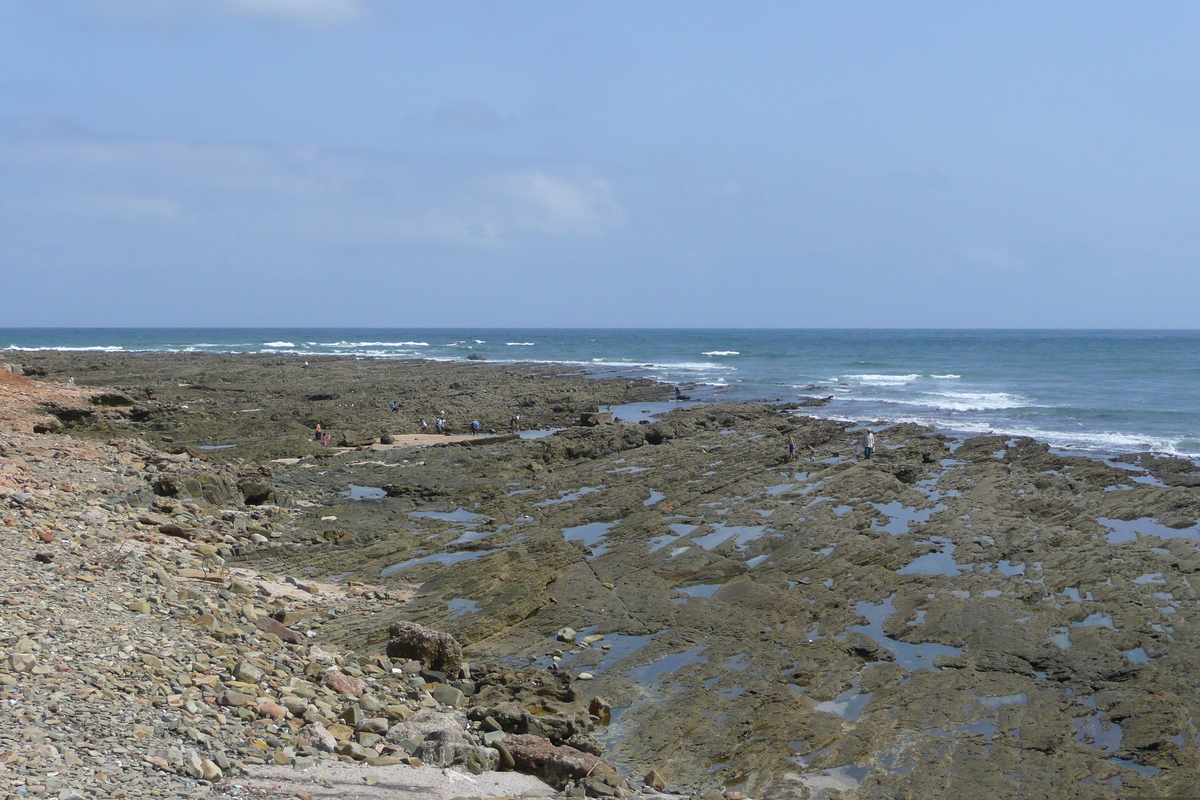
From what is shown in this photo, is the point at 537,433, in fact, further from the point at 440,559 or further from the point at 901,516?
the point at 440,559

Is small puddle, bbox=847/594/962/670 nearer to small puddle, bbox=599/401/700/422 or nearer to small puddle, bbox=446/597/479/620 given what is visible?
small puddle, bbox=446/597/479/620

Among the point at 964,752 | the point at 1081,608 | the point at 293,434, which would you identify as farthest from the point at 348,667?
the point at 293,434

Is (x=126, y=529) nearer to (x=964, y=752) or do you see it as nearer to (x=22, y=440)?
(x=22, y=440)

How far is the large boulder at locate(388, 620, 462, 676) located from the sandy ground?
10.2 feet

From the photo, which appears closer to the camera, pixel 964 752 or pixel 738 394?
pixel 964 752

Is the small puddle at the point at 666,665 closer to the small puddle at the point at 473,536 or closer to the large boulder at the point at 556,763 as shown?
the large boulder at the point at 556,763

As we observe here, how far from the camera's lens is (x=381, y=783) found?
7453 mm

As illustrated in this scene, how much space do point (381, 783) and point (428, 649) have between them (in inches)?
149

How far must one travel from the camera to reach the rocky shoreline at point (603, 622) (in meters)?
8.38

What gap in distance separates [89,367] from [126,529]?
173ft

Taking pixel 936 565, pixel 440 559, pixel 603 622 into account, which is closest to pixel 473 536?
pixel 440 559

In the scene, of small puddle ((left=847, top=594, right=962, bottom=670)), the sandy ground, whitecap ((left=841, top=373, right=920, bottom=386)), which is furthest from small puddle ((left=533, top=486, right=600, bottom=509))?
whitecap ((left=841, top=373, right=920, bottom=386))

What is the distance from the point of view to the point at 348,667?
10594 millimetres

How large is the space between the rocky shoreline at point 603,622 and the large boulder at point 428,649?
52 millimetres
